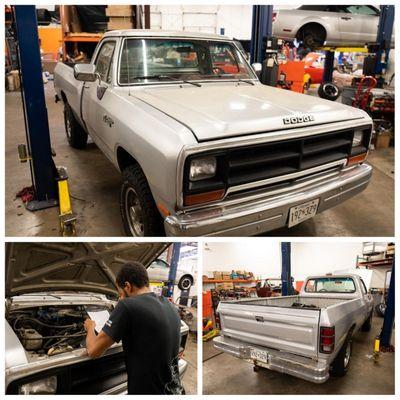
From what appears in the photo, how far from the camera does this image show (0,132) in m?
4.39

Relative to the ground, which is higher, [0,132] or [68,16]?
[68,16]

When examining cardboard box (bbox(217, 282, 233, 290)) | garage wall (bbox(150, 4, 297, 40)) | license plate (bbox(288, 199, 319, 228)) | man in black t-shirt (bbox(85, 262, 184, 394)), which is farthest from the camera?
garage wall (bbox(150, 4, 297, 40))

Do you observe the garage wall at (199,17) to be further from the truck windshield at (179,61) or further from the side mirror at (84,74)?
the side mirror at (84,74)

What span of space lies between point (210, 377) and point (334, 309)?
5.35 ft

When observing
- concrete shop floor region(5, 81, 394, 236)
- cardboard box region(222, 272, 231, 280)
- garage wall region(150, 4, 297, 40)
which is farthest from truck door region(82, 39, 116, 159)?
garage wall region(150, 4, 297, 40)

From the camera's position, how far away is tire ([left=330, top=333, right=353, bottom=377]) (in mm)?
3502

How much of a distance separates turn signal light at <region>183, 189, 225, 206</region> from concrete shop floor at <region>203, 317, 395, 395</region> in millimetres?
2145

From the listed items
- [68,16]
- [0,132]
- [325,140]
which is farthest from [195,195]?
[68,16]

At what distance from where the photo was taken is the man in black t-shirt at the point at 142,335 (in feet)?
7.24

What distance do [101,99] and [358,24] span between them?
8.21 meters

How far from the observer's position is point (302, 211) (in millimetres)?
A: 3092

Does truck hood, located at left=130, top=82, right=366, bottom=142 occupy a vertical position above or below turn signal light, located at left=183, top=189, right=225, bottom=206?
above

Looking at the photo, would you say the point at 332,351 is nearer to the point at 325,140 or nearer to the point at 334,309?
the point at 334,309

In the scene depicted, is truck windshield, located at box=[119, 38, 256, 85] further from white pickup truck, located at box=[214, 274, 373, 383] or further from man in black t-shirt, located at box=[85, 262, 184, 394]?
white pickup truck, located at box=[214, 274, 373, 383]
